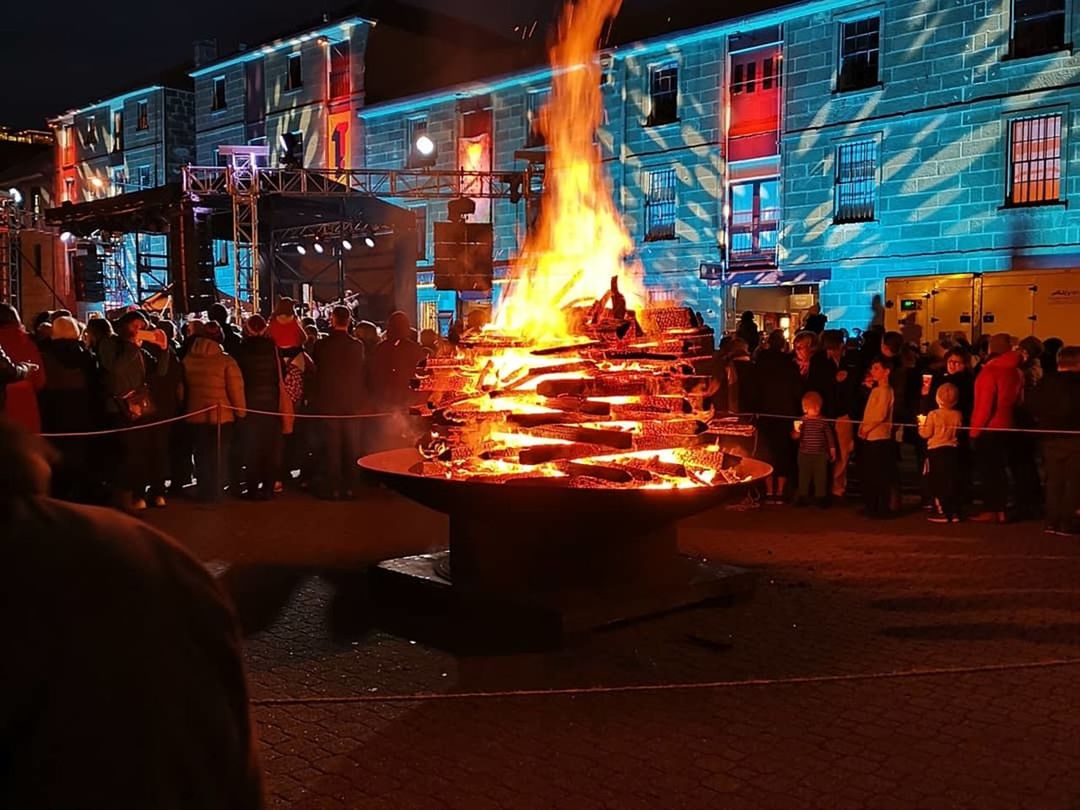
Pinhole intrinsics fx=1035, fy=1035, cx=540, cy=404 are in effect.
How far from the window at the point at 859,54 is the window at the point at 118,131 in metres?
31.9

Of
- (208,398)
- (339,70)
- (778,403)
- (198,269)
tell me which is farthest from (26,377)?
(339,70)

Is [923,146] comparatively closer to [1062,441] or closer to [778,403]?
[778,403]

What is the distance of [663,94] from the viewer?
27.4m

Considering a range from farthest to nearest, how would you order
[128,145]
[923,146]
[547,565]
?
[128,145] < [923,146] < [547,565]

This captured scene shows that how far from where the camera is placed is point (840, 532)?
9789 millimetres

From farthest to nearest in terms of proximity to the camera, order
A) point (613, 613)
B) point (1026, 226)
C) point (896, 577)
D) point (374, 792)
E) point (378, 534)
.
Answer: point (1026, 226) < point (378, 534) < point (896, 577) < point (613, 613) < point (374, 792)

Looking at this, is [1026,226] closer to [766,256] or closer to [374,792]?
[766,256]

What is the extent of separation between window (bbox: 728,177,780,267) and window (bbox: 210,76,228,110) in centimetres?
2276

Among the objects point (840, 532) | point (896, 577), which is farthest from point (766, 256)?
point (896, 577)

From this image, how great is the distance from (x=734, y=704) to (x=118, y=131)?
149 feet

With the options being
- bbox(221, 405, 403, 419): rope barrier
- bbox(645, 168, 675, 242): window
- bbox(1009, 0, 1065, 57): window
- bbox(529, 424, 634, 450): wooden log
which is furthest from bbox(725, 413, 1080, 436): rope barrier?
bbox(645, 168, 675, 242): window

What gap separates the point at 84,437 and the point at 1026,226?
61.1 feet

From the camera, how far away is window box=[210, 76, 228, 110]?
40.0 meters

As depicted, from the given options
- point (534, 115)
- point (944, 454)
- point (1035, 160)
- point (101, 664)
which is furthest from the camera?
point (534, 115)
